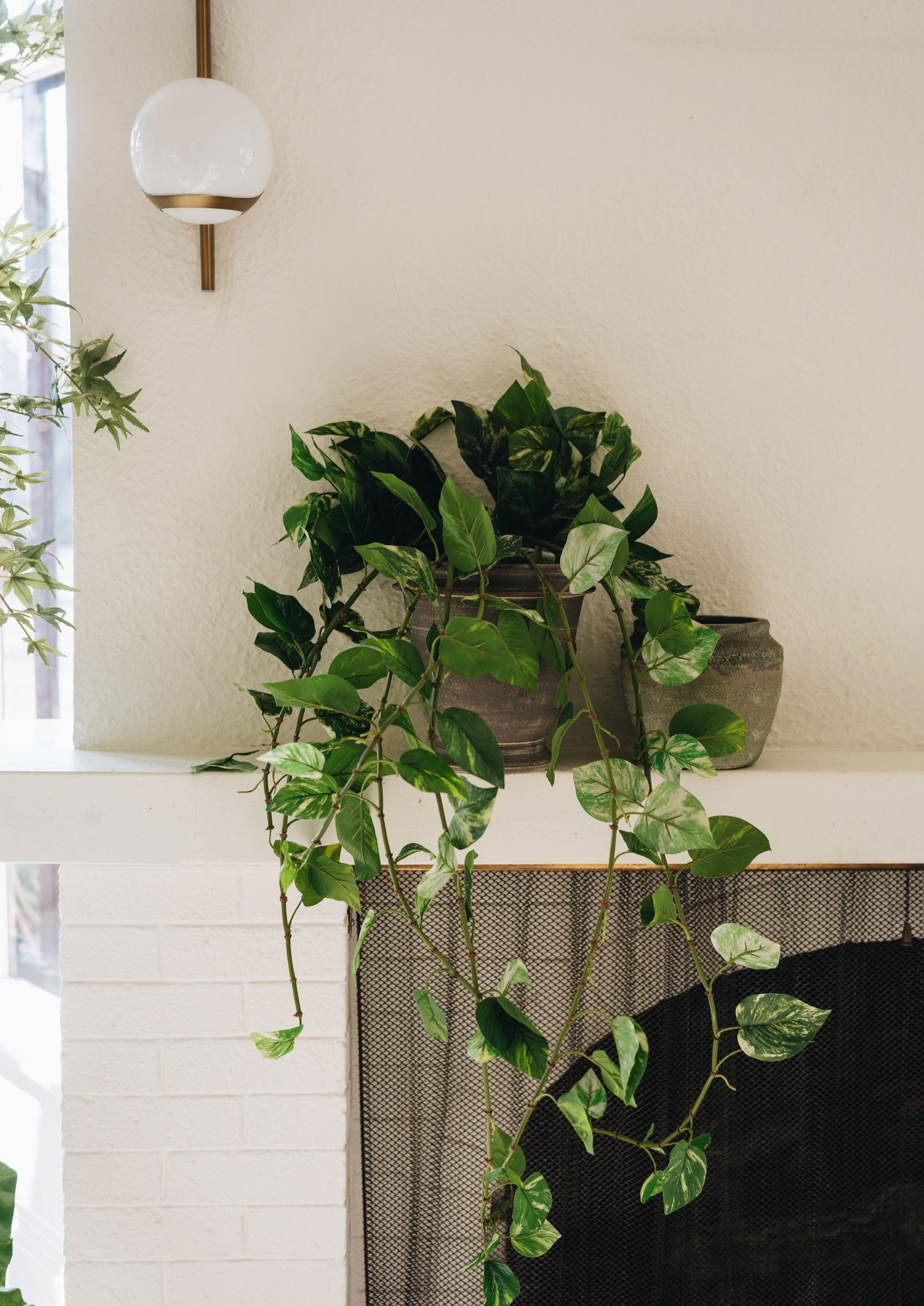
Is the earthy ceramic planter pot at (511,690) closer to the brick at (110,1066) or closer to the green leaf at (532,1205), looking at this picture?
the green leaf at (532,1205)

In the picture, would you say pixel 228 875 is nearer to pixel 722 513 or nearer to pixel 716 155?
pixel 722 513

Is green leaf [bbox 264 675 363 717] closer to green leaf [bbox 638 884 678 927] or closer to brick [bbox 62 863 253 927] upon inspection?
green leaf [bbox 638 884 678 927]

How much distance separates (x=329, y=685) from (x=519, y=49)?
842mm

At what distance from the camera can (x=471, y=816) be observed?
841 millimetres

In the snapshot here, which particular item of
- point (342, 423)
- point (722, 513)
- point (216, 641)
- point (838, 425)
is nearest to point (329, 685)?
point (342, 423)

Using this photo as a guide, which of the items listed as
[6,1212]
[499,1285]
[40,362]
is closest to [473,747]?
[499,1285]

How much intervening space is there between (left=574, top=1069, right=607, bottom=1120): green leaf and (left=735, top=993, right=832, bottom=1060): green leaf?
0.14 meters

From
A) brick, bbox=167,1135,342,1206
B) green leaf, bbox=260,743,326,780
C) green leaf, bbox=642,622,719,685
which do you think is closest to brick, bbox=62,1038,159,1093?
brick, bbox=167,1135,342,1206

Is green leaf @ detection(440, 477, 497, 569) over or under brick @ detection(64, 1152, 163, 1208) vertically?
over

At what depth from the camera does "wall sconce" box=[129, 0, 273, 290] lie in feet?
3.25

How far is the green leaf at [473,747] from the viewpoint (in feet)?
2.69

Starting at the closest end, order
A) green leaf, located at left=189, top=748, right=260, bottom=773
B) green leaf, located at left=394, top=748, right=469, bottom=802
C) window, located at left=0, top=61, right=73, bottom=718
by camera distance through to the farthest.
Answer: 1. green leaf, located at left=394, top=748, right=469, bottom=802
2. green leaf, located at left=189, top=748, right=260, bottom=773
3. window, located at left=0, top=61, right=73, bottom=718

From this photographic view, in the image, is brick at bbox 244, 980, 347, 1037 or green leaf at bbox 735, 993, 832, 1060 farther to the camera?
brick at bbox 244, 980, 347, 1037

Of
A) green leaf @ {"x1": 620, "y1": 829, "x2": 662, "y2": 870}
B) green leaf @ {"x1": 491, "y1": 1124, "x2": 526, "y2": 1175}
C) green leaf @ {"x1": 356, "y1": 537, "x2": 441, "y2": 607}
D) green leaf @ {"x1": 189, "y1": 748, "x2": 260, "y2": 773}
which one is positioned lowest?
green leaf @ {"x1": 491, "y1": 1124, "x2": 526, "y2": 1175}
